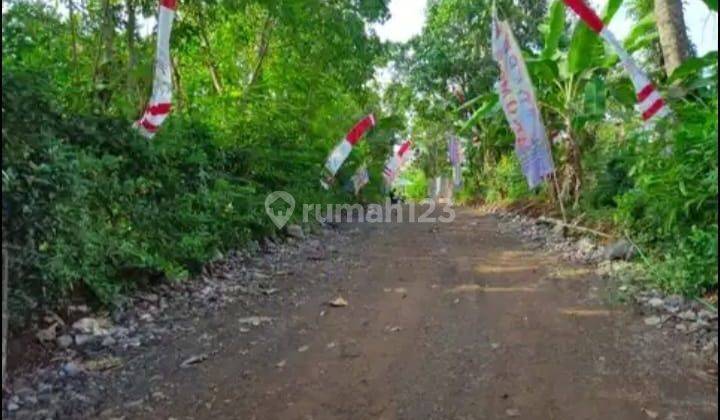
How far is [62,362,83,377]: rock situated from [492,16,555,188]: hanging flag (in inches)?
255

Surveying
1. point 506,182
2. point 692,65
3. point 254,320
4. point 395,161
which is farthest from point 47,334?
point 395,161

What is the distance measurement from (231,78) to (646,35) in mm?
6728

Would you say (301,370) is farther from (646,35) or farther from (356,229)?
(356,229)

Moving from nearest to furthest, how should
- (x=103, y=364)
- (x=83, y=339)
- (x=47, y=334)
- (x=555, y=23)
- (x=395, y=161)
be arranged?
(x=103, y=364) → (x=47, y=334) → (x=83, y=339) → (x=555, y=23) → (x=395, y=161)

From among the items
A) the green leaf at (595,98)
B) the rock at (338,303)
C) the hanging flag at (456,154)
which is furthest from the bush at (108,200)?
the hanging flag at (456,154)

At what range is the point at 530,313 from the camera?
5469 mm

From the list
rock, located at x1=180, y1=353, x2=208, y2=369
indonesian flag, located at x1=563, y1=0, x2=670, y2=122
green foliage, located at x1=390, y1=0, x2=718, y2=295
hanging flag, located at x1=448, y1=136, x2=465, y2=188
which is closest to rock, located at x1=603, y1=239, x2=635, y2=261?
green foliage, located at x1=390, y1=0, x2=718, y2=295

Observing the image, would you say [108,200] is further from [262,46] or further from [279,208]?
[262,46]

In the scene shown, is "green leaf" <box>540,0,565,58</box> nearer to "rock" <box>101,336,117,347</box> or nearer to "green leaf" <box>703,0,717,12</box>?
"green leaf" <box>703,0,717,12</box>

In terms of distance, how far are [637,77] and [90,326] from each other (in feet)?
21.9

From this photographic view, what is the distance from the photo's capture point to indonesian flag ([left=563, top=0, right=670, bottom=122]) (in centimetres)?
767

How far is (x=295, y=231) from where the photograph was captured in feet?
37.3

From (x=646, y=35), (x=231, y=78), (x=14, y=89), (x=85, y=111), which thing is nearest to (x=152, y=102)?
(x=85, y=111)

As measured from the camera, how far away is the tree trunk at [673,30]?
7.98m
